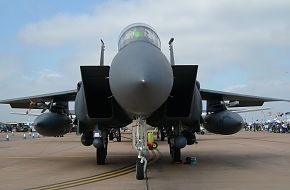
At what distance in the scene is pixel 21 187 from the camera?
6.67 meters

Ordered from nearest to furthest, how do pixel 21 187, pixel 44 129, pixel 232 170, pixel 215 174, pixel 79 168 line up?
1. pixel 21 187
2. pixel 215 174
3. pixel 232 170
4. pixel 79 168
5. pixel 44 129

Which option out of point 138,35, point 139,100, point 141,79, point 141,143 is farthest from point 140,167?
point 138,35

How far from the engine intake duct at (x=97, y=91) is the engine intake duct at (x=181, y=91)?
54.6 inches

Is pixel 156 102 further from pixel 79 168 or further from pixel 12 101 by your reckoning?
pixel 12 101

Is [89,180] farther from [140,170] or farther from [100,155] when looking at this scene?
→ [100,155]

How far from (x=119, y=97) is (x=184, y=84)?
2.27 m

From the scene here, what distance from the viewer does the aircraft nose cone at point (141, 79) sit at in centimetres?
579

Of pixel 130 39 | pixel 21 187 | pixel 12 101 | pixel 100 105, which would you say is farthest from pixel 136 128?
pixel 12 101

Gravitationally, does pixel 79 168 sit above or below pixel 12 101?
below

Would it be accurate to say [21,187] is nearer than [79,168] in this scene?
Yes

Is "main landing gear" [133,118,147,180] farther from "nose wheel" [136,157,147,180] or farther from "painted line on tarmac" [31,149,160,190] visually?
"painted line on tarmac" [31,149,160,190]

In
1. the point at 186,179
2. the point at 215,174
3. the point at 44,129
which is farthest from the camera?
the point at 44,129

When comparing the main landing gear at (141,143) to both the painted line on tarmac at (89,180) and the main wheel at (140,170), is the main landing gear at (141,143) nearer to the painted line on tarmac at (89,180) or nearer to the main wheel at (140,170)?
the main wheel at (140,170)

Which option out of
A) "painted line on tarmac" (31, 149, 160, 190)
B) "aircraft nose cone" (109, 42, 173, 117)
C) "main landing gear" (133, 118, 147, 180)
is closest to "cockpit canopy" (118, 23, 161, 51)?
"aircraft nose cone" (109, 42, 173, 117)
